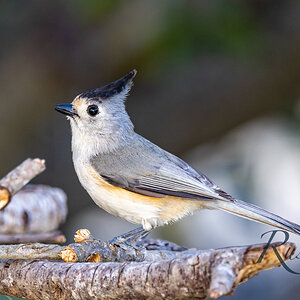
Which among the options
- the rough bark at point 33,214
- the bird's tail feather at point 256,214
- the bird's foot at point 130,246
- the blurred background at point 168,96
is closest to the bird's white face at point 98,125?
the rough bark at point 33,214

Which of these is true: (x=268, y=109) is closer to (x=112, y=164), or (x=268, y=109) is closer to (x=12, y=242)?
(x=112, y=164)

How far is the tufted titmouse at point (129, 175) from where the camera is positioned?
2.41m

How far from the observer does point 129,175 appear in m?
2.53

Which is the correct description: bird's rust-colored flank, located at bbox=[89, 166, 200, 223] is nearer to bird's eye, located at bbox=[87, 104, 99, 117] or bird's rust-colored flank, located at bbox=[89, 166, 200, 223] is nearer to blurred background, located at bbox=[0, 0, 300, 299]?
bird's eye, located at bbox=[87, 104, 99, 117]

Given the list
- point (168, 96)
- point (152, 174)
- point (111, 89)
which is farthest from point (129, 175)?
point (168, 96)

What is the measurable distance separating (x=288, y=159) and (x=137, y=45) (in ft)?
5.41

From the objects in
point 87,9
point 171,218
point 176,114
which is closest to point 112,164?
point 171,218

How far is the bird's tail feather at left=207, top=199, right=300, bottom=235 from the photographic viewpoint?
2.17 m

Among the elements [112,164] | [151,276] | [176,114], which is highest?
[176,114]

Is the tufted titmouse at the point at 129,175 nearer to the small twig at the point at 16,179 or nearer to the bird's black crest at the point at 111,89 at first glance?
the bird's black crest at the point at 111,89

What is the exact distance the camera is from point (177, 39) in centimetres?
332

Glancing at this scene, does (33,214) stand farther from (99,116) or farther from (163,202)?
(99,116)

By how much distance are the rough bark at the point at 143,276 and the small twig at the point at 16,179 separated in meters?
0.30

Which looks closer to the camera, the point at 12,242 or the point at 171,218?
the point at 12,242
